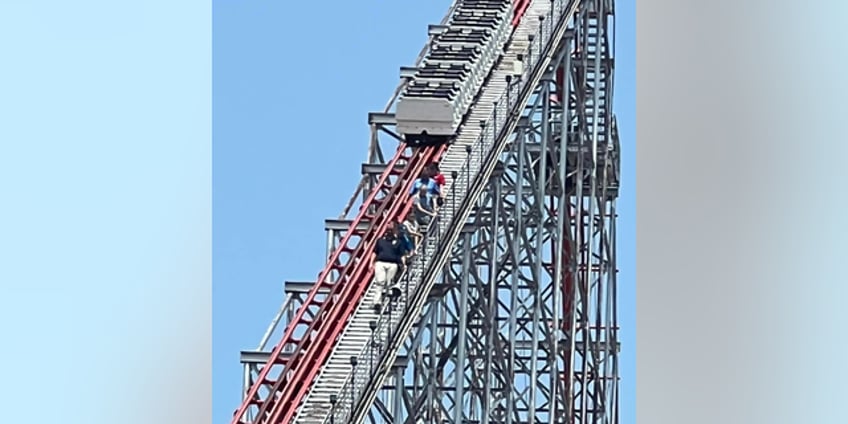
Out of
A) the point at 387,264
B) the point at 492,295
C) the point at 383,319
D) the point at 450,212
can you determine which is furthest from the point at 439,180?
the point at 492,295

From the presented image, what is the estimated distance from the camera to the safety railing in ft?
62.8

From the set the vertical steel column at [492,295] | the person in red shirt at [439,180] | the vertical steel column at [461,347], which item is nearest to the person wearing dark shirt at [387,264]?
the person in red shirt at [439,180]

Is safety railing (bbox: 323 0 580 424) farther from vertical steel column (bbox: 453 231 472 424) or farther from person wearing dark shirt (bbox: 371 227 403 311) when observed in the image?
vertical steel column (bbox: 453 231 472 424)

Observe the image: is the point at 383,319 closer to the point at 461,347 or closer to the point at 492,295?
the point at 461,347

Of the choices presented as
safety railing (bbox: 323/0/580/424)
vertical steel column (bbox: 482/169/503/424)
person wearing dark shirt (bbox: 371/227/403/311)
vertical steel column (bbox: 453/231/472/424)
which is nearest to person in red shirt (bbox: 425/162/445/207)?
safety railing (bbox: 323/0/580/424)

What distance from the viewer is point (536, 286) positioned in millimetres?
24188

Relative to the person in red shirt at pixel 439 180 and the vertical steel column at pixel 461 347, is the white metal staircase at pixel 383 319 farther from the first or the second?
the vertical steel column at pixel 461 347

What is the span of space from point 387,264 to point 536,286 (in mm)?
4403

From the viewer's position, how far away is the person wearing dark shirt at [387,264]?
20.1m

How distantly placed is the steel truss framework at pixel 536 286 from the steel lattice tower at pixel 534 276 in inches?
1.0

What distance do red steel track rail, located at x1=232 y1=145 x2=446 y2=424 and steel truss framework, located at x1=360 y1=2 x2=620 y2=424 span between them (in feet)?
2.73
